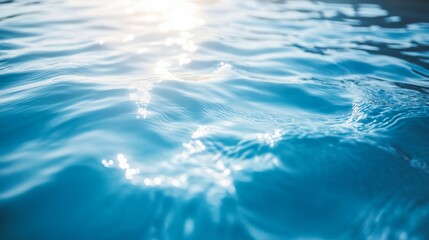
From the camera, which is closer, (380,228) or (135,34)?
(380,228)

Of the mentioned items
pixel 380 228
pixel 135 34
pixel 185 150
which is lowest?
pixel 380 228

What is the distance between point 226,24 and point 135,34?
6.30 ft

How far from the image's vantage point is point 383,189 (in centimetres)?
175

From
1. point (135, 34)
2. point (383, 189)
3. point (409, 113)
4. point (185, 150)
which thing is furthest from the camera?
point (135, 34)

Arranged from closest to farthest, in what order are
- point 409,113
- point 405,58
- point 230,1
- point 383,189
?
point 383,189 → point 409,113 → point 405,58 → point 230,1

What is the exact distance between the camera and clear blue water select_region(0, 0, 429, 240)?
5.01 ft

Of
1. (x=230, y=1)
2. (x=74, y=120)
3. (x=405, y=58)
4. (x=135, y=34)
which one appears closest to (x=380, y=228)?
(x=74, y=120)

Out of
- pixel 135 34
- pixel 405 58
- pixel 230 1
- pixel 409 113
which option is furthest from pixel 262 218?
pixel 230 1

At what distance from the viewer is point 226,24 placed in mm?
5816

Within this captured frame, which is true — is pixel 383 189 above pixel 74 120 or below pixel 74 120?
below

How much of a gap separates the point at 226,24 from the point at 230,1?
280 centimetres

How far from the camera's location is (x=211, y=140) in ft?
6.91

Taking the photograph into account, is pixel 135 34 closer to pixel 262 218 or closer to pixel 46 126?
pixel 46 126

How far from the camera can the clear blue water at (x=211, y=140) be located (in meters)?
1.53
